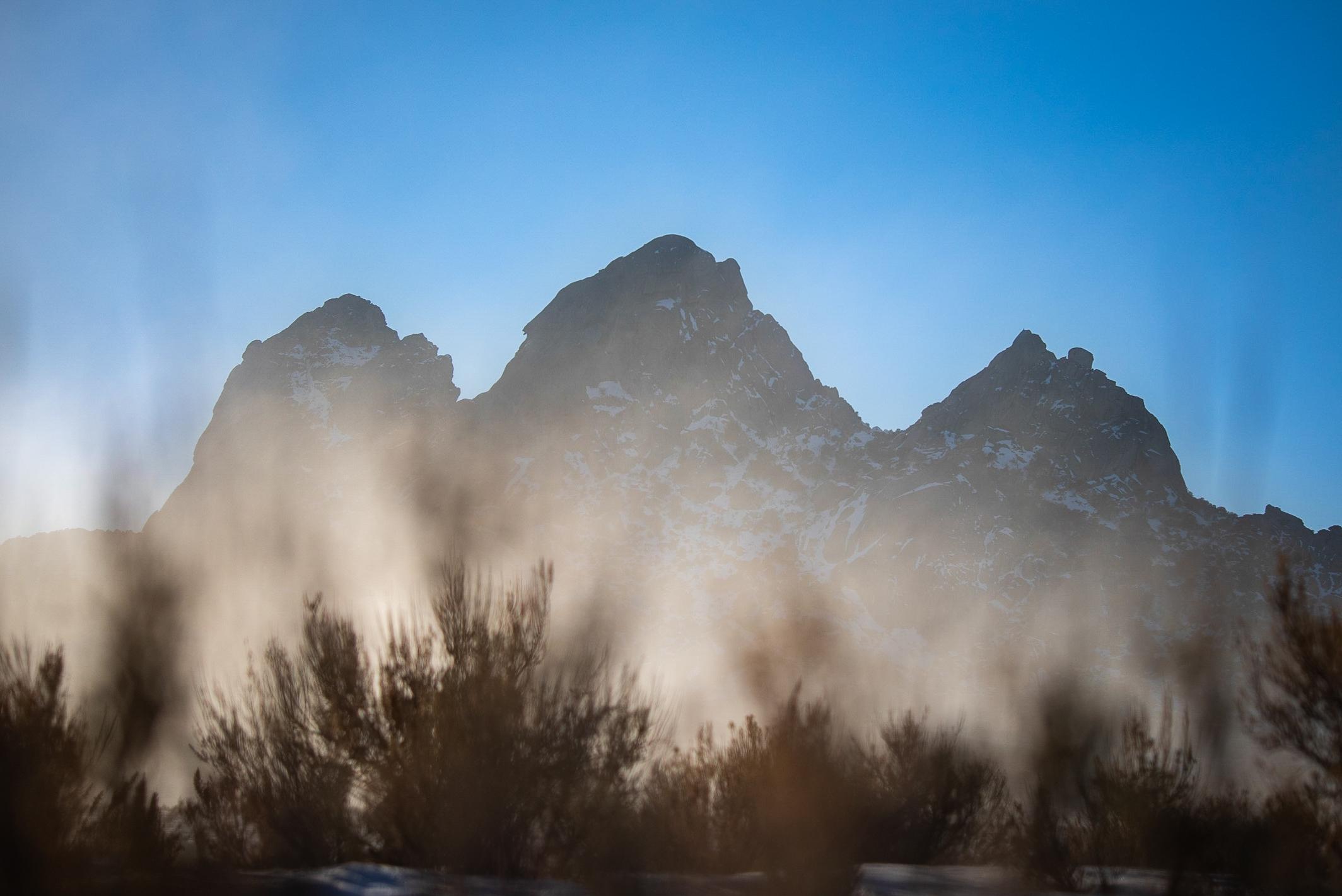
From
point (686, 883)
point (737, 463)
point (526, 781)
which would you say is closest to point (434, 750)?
point (526, 781)

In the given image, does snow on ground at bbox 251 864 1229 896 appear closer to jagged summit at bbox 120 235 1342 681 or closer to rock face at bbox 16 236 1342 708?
rock face at bbox 16 236 1342 708

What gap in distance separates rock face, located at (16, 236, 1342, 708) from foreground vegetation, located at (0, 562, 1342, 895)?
101647mm

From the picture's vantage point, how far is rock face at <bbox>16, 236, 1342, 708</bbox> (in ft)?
427

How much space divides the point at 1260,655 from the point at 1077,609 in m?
135

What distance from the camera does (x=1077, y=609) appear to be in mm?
133250

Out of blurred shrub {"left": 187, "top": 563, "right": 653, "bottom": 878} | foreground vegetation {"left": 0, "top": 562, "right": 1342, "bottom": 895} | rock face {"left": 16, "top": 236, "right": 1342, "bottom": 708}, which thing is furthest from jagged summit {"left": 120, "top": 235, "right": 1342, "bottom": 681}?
blurred shrub {"left": 187, "top": 563, "right": 653, "bottom": 878}

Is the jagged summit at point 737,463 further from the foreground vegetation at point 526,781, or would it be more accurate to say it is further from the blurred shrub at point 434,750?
the blurred shrub at point 434,750

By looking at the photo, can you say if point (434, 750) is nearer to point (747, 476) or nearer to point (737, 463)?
point (747, 476)

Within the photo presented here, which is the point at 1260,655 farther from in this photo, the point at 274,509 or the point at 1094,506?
the point at 1094,506

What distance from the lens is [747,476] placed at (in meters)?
168

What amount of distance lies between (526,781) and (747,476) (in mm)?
161079

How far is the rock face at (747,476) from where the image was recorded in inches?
5123

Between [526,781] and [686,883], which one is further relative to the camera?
[686,883]

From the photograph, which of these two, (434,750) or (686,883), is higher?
(434,750)
